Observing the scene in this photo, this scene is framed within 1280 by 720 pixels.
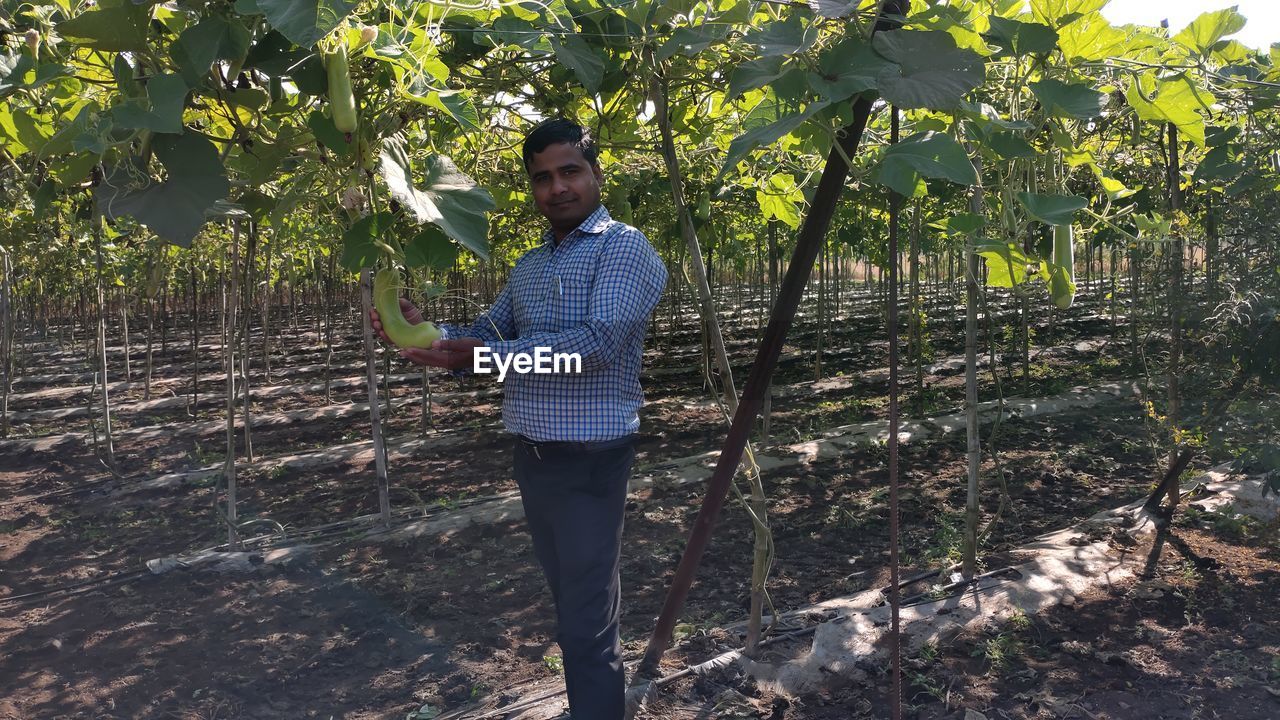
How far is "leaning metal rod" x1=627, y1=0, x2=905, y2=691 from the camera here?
69.2 inches

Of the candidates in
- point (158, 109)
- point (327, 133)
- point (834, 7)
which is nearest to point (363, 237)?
point (327, 133)

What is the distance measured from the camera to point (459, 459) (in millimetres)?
6168

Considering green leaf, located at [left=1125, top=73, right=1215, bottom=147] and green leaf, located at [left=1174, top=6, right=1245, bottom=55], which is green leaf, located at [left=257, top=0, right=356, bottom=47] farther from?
green leaf, located at [left=1174, top=6, right=1245, bottom=55]

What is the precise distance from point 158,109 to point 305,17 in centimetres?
30

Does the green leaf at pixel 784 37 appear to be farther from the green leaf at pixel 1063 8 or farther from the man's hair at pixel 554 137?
the man's hair at pixel 554 137

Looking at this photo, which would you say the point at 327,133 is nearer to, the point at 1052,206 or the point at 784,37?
the point at 784,37

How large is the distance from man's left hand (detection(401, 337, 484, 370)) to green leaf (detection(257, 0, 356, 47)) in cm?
64

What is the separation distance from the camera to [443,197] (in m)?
1.48

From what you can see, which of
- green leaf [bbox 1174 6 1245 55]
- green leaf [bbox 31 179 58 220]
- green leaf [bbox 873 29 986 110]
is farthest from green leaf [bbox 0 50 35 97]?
green leaf [bbox 1174 6 1245 55]

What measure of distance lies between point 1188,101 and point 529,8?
A: 131 centimetres

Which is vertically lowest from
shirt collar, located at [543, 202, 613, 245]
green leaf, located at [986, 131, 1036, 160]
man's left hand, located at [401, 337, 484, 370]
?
man's left hand, located at [401, 337, 484, 370]

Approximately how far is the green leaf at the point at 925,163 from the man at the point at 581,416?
0.63 metres

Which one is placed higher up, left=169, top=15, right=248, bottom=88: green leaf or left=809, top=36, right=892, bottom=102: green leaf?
left=169, top=15, right=248, bottom=88: green leaf

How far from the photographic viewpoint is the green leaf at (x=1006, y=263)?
1.66 metres
